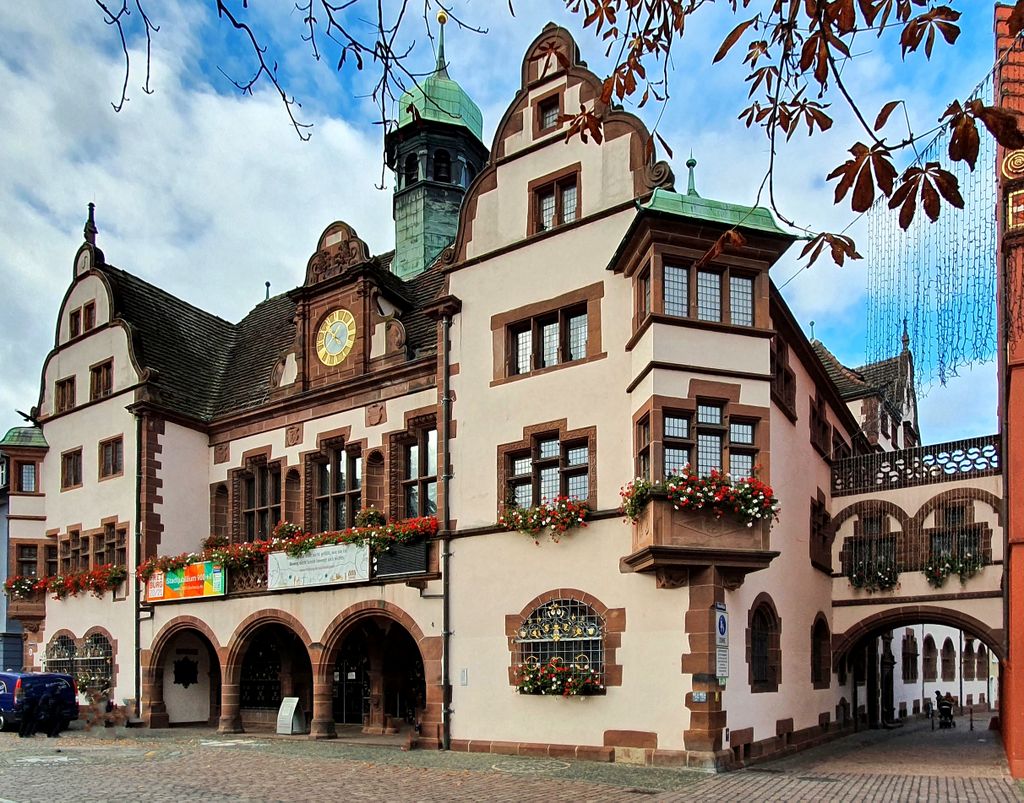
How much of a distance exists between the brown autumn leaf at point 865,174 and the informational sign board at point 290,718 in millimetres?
21059

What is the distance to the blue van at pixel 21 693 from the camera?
24.0 meters

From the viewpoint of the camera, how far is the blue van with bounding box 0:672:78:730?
24.0 metres

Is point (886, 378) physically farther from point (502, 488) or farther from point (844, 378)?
point (502, 488)

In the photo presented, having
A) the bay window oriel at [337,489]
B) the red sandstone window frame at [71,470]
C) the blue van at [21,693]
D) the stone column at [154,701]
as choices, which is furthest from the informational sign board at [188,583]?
the red sandstone window frame at [71,470]

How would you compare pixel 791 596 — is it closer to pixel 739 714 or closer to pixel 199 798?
pixel 739 714

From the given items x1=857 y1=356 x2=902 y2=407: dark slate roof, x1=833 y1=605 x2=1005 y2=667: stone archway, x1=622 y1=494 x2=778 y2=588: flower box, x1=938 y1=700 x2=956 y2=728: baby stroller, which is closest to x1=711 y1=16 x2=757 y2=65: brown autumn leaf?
x1=622 y1=494 x2=778 y2=588: flower box

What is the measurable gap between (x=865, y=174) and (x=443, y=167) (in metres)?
26.4

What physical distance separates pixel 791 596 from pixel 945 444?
563cm

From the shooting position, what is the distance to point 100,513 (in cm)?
2794

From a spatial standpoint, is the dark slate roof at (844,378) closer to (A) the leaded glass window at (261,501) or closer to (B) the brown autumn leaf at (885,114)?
(A) the leaded glass window at (261,501)

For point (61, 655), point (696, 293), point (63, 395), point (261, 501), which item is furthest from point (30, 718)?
point (696, 293)

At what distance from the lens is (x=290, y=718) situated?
2327cm

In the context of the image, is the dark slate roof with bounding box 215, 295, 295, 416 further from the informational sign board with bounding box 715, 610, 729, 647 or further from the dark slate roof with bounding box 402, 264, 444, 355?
the informational sign board with bounding box 715, 610, 729, 647

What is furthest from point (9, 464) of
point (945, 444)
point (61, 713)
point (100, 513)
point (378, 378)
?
point (945, 444)
